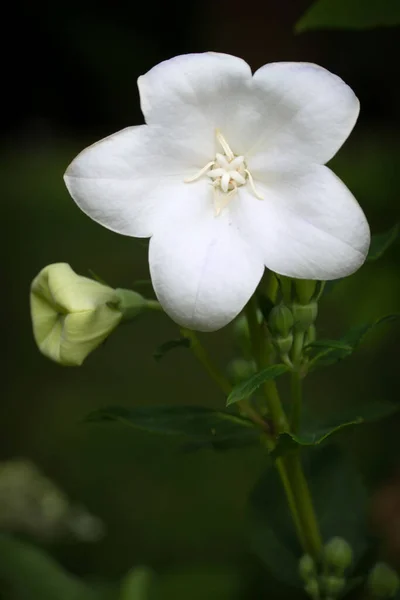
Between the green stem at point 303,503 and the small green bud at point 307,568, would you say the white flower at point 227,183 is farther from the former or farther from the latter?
the small green bud at point 307,568

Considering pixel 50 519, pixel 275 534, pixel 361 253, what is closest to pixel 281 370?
pixel 361 253

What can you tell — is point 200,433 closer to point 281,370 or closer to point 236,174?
point 281,370

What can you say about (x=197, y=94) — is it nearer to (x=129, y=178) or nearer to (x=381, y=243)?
(x=129, y=178)

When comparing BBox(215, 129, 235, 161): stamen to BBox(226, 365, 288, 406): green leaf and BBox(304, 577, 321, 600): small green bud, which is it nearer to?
BBox(226, 365, 288, 406): green leaf

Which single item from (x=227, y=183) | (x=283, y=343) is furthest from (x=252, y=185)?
(x=283, y=343)

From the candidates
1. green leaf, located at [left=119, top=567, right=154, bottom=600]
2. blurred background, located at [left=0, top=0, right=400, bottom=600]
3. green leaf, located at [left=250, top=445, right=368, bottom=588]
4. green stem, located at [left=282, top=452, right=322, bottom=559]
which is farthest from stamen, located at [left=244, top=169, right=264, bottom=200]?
green leaf, located at [left=119, top=567, right=154, bottom=600]

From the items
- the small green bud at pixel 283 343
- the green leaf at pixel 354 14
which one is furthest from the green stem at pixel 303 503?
the green leaf at pixel 354 14
